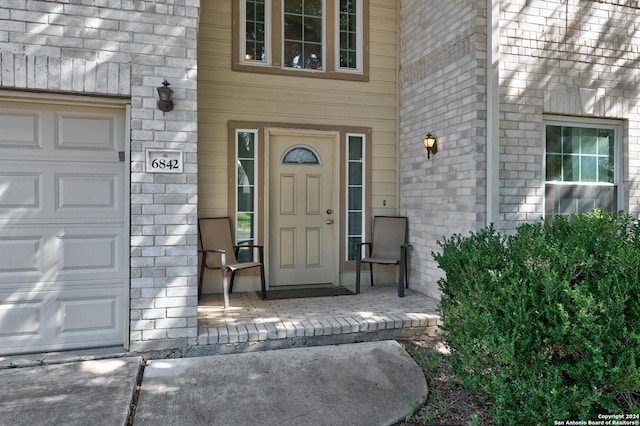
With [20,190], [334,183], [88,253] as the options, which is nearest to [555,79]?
[334,183]

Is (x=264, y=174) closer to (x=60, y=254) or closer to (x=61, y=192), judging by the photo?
(x=61, y=192)

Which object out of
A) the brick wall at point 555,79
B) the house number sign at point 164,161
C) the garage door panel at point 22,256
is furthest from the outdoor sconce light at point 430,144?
the garage door panel at point 22,256

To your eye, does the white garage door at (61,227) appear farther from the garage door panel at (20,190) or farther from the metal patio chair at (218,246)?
the metal patio chair at (218,246)

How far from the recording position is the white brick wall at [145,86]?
2.96m

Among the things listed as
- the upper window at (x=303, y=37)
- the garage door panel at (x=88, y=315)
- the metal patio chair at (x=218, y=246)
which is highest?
the upper window at (x=303, y=37)

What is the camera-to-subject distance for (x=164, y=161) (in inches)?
126

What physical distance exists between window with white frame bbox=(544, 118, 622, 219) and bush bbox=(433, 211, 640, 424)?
213 centimetres

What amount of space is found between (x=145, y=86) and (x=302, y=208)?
2462 mm

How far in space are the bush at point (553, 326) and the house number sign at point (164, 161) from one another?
7.13ft

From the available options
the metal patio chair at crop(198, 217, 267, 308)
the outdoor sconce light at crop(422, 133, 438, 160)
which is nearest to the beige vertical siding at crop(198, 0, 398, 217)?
the metal patio chair at crop(198, 217, 267, 308)

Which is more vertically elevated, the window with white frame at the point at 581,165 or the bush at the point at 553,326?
the window with white frame at the point at 581,165

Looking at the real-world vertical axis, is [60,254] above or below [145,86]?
below

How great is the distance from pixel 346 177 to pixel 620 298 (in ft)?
12.0

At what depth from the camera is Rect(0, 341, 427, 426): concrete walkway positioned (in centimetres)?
242
